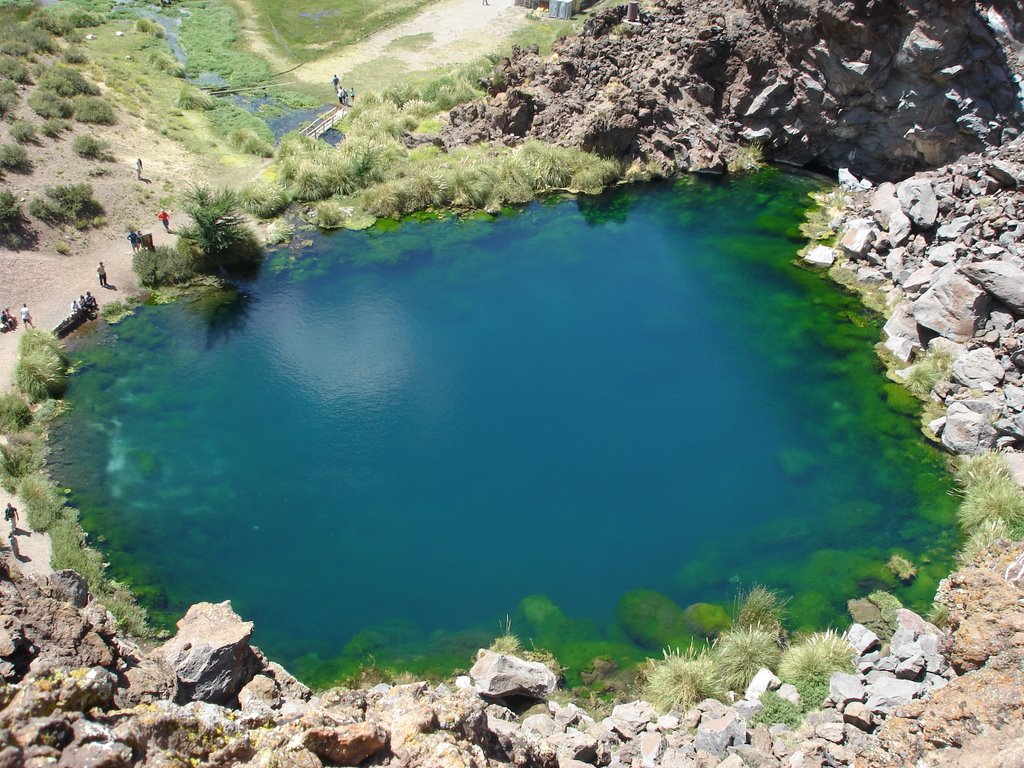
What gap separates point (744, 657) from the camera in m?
24.7

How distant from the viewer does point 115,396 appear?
36500 millimetres

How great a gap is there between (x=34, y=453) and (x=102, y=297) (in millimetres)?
11339

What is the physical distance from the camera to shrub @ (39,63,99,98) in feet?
175

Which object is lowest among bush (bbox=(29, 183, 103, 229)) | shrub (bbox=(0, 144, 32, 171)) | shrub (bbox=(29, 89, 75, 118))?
bush (bbox=(29, 183, 103, 229))

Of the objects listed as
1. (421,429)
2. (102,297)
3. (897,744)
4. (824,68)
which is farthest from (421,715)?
(824,68)

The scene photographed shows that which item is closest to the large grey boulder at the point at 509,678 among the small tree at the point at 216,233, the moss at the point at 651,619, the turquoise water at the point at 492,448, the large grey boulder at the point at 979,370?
the turquoise water at the point at 492,448

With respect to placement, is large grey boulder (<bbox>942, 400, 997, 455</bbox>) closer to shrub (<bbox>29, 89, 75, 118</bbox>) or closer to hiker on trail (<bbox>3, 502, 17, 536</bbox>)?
hiker on trail (<bbox>3, 502, 17, 536</bbox>)

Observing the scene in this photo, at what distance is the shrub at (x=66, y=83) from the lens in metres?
53.4

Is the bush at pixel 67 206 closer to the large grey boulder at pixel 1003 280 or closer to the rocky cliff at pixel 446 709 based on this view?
the rocky cliff at pixel 446 709

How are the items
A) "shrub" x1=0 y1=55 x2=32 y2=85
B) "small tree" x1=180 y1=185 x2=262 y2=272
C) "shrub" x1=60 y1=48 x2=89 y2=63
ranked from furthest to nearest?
"shrub" x1=60 y1=48 x2=89 y2=63 → "shrub" x1=0 y1=55 x2=32 y2=85 → "small tree" x1=180 y1=185 x2=262 y2=272

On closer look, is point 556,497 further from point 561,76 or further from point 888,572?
point 561,76

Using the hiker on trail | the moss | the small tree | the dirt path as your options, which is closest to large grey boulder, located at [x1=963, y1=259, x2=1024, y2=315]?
the moss

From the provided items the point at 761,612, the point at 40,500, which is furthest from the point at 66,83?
the point at 761,612

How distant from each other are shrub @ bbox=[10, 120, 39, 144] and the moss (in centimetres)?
4231
